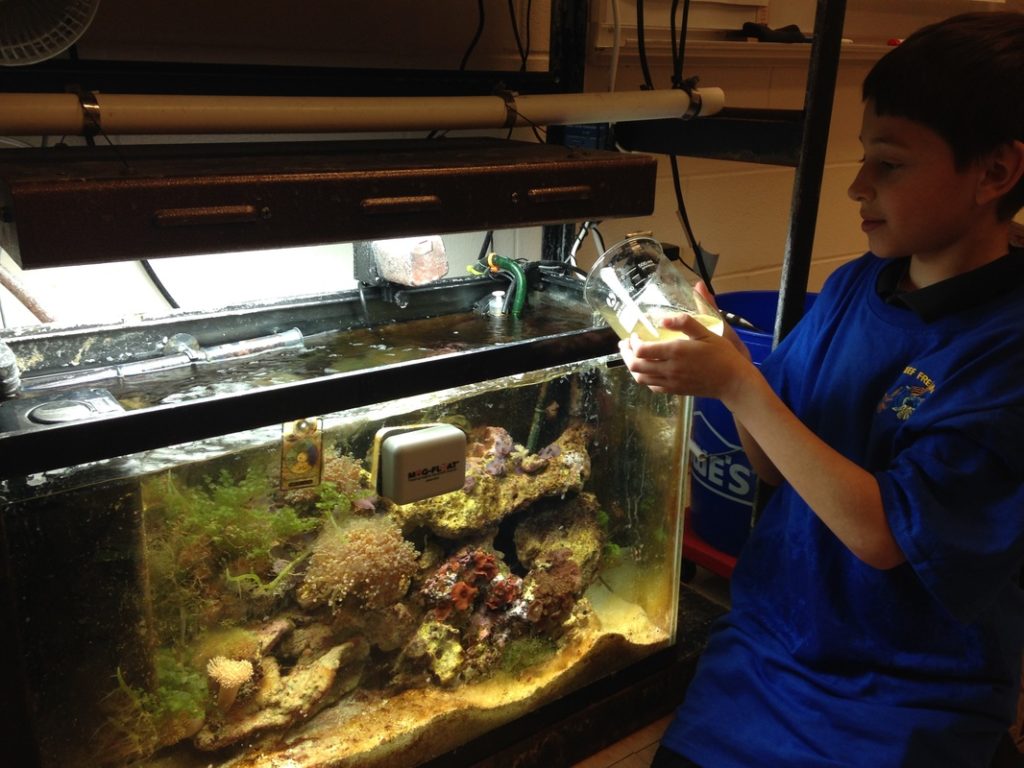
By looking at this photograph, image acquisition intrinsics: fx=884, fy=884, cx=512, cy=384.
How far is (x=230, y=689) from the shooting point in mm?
951

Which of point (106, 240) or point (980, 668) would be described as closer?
point (106, 240)

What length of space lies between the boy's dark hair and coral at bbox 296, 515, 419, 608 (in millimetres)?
704

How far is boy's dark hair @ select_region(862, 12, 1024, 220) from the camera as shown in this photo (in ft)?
2.76

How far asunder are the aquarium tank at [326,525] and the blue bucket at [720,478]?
11.8 inches

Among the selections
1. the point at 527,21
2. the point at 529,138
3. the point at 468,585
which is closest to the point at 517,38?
the point at 527,21

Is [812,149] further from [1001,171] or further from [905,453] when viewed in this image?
[905,453]

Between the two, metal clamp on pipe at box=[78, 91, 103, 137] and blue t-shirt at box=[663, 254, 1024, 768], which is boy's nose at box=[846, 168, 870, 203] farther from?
metal clamp on pipe at box=[78, 91, 103, 137]

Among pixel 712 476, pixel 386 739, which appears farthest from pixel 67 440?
pixel 712 476

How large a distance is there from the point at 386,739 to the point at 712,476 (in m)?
0.79

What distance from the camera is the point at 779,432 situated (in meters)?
0.89

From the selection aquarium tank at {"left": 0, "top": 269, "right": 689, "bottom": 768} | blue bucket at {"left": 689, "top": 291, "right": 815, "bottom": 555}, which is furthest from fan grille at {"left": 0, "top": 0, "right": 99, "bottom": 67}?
blue bucket at {"left": 689, "top": 291, "right": 815, "bottom": 555}

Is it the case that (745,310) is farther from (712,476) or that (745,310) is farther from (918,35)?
(918,35)

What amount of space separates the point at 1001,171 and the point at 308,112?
70cm

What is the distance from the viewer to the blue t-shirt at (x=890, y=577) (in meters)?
0.83
